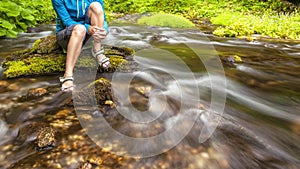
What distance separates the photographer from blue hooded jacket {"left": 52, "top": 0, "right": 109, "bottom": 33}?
385cm

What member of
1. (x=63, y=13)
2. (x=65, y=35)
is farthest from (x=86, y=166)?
(x=63, y=13)

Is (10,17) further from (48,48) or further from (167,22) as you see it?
(167,22)

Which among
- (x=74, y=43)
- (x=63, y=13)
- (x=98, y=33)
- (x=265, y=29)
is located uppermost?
(x=63, y=13)

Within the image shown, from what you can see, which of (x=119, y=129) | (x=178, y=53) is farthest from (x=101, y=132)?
(x=178, y=53)

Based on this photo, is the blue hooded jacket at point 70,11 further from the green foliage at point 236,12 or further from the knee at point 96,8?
the green foliage at point 236,12

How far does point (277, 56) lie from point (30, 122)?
559 centimetres

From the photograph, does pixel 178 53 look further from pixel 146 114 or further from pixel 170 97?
pixel 146 114

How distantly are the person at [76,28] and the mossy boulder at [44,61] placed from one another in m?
0.24

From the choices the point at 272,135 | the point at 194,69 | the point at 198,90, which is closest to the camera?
the point at 272,135

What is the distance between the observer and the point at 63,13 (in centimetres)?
386

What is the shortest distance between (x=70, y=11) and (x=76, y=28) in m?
0.52

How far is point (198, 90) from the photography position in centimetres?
392

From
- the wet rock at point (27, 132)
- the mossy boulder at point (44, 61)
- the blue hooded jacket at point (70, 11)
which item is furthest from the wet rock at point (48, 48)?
the wet rock at point (27, 132)

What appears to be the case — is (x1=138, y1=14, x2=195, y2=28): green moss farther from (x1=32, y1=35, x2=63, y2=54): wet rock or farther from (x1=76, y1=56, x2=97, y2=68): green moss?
(x1=76, y1=56, x2=97, y2=68): green moss
